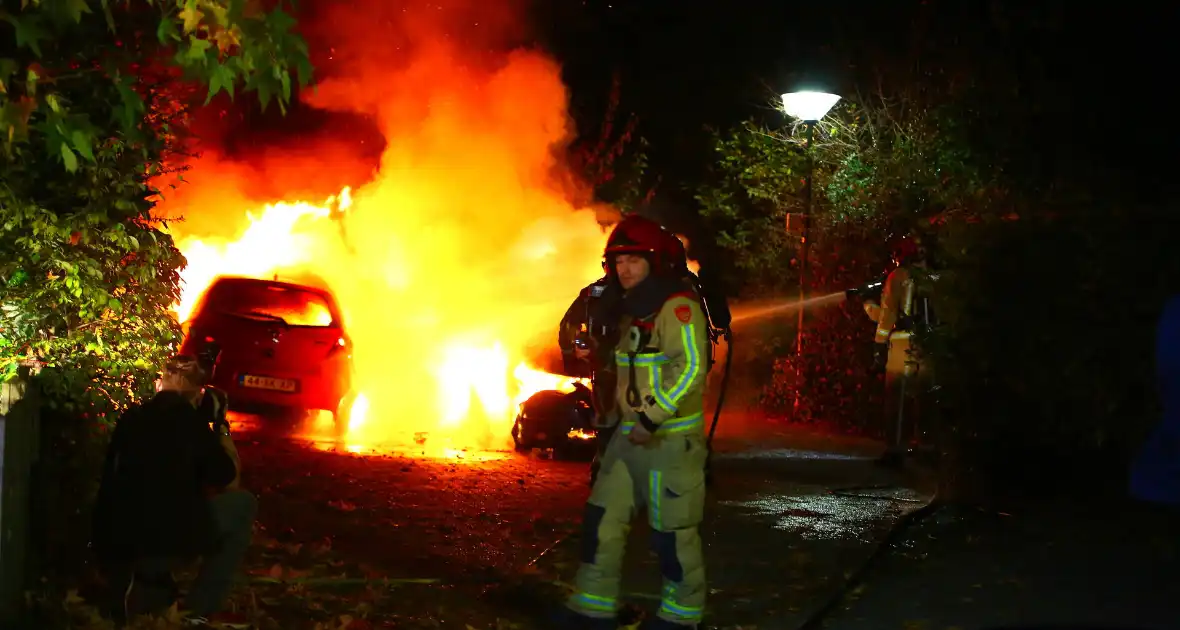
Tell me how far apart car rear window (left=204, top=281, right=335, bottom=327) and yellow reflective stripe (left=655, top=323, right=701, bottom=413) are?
7.39 m

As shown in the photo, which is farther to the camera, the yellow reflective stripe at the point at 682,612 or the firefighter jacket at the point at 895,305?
the firefighter jacket at the point at 895,305

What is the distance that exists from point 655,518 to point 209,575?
74.9 inches

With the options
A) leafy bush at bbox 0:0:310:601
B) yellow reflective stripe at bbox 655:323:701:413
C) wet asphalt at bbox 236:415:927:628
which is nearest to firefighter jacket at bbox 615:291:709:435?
yellow reflective stripe at bbox 655:323:701:413

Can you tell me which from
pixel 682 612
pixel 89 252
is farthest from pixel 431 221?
pixel 682 612

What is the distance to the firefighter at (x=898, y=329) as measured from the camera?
10.1 metres

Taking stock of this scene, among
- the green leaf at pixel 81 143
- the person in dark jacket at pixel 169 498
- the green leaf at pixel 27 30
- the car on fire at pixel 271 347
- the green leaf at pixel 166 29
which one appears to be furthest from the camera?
the car on fire at pixel 271 347

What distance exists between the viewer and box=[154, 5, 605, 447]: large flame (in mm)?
15312

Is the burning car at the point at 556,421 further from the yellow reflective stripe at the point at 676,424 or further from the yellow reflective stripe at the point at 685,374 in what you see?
the yellow reflective stripe at the point at 685,374

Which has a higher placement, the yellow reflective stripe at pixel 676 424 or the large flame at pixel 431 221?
the large flame at pixel 431 221

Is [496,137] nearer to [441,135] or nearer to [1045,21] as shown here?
[441,135]

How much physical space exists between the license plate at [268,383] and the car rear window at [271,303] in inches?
21.8

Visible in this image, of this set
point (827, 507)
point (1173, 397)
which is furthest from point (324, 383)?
point (1173, 397)

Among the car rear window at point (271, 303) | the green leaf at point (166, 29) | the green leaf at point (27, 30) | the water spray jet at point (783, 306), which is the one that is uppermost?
the water spray jet at point (783, 306)

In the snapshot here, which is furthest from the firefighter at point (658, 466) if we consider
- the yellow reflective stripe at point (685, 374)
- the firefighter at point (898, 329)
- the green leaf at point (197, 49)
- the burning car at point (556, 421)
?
the burning car at point (556, 421)
